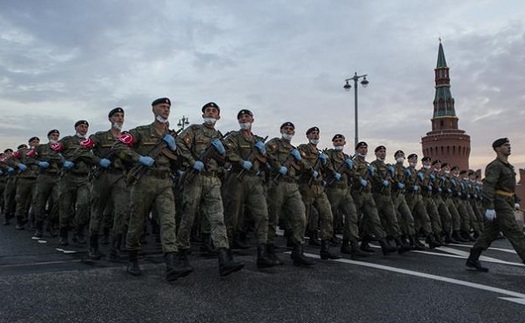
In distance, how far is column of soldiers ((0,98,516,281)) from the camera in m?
5.86

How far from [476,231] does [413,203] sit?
4.36 metres

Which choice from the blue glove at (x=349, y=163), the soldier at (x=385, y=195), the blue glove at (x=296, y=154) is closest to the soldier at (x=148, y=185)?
the blue glove at (x=296, y=154)

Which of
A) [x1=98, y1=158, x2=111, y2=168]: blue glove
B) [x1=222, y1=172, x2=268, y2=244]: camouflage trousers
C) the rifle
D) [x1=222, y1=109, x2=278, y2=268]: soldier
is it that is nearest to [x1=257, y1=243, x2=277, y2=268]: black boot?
[x1=222, y1=109, x2=278, y2=268]: soldier

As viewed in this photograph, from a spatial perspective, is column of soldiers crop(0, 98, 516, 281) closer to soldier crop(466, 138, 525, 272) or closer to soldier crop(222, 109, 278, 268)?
soldier crop(222, 109, 278, 268)

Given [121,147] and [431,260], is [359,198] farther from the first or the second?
[121,147]

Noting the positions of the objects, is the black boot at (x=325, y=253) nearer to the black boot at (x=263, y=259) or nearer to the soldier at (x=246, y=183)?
the soldier at (x=246, y=183)

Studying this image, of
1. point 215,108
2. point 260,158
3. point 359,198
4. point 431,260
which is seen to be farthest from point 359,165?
point 215,108

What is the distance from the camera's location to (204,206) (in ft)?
20.5

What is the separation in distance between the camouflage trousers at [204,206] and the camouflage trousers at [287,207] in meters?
1.34

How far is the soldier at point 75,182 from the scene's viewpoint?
8508mm

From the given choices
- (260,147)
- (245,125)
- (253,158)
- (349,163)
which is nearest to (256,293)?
(253,158)

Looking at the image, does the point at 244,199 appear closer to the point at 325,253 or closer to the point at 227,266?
the point at 227,266

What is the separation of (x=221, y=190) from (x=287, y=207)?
1142 mm

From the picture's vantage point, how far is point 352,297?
190 inches
